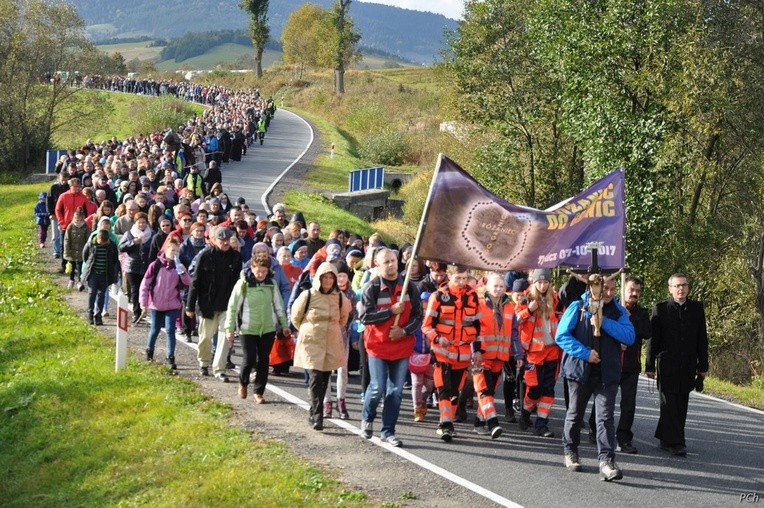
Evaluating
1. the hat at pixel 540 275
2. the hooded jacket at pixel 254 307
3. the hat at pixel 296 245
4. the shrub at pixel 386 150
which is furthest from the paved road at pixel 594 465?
the shrub at pixel 386 150

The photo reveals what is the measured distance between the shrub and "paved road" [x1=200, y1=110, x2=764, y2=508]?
44.9 metres

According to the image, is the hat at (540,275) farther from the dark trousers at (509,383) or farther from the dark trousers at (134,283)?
the dark trousers at (134,283)

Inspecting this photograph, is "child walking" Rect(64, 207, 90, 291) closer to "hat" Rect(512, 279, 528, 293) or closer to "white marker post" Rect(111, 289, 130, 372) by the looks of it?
"white marker post" Rect(111, 289, 130, 372)

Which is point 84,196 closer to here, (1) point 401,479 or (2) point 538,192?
(1) point 401,479

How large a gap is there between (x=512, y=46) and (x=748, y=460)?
26034 mm

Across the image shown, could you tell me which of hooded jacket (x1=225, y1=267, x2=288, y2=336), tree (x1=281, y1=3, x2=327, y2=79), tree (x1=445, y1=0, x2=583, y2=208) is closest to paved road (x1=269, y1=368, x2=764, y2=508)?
hooded jacket (x1=225, y1=267, x2=288, y2=336)

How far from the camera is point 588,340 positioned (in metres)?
10.3

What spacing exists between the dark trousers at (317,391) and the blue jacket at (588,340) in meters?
2.58

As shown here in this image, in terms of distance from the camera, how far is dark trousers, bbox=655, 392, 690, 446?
11.3 meters

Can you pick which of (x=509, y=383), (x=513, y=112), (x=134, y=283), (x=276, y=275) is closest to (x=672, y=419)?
(x=509, y=383)

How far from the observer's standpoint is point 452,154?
149 feet

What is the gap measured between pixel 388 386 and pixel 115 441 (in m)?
→ 3.19

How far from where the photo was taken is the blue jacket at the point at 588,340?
10.2 meters

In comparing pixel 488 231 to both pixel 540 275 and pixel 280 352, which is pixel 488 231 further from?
pixel 280 352
